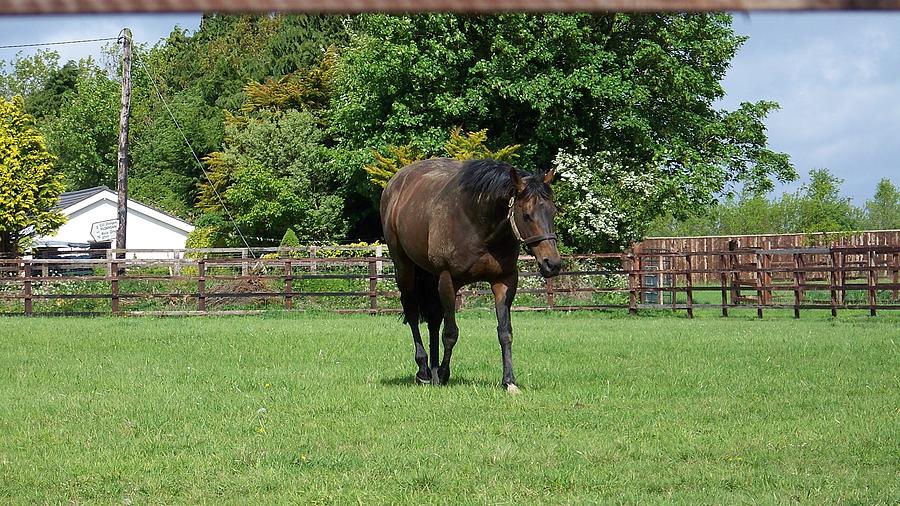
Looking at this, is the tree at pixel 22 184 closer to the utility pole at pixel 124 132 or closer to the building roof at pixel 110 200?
the utility pole at pixel 124 132

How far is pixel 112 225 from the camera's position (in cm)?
4412

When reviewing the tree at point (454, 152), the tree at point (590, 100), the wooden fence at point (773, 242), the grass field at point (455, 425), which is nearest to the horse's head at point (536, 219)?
the grass field at point (455, 425)

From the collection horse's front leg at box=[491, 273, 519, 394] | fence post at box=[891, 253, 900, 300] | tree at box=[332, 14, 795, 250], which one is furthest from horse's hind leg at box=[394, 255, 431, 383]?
tree at box=[332, 14, 795, 250]

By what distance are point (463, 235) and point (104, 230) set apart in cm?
3910

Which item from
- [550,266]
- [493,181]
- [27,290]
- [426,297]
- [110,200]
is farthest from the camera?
[110,200]

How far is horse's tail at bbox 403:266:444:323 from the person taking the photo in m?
9.57

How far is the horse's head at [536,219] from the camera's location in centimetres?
793

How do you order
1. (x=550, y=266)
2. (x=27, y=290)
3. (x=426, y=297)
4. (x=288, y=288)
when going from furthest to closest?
1. (x=288, y=288)
2. (x=27, y=290)
3. (x=426, y=297)
4. (x=550, y=266)

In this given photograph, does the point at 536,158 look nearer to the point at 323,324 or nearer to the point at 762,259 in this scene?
the point at 762,259

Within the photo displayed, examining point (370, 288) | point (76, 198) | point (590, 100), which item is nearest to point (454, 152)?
point (590, 100)

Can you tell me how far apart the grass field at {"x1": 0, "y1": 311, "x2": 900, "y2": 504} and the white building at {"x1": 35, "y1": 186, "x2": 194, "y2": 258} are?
32.0 meters

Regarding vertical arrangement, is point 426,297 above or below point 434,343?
above

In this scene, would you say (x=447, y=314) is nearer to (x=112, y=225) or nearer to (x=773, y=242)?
(x=773, y=242)

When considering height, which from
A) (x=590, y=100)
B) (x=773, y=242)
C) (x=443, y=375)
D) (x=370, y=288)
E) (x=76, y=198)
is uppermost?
(x=590, y=100)
